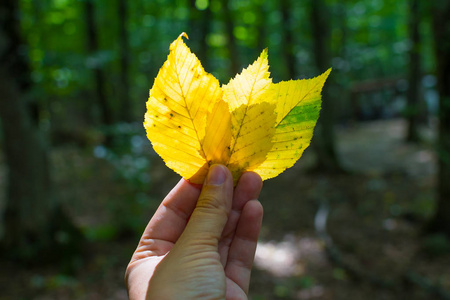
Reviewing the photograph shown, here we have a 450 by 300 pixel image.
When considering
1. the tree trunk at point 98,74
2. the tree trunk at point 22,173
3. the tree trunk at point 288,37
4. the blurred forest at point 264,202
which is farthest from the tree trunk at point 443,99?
the tree trunk at point 98,74

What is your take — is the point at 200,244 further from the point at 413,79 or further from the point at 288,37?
the point at 413,79

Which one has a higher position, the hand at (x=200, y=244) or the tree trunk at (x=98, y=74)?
the tree trunk at (x=98, y=74)

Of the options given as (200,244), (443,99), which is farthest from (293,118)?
(443,99)

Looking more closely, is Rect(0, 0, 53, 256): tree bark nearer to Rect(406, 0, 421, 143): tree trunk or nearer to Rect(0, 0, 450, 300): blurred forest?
Rect(0, 0, 450, 300): blurred forest

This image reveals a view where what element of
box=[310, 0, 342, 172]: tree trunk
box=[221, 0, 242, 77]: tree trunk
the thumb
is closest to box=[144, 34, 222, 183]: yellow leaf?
the thumb

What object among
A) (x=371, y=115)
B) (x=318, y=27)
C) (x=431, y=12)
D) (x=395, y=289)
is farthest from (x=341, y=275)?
(x=371, y=115)

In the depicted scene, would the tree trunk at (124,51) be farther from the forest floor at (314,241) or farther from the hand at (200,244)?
the hand at (200,244)
